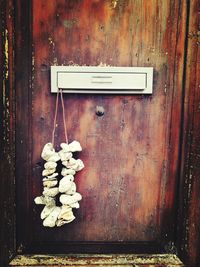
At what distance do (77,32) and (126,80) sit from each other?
0.79 feet

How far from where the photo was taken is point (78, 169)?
1167 millimetres

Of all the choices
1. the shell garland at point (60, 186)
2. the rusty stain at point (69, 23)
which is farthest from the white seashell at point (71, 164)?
the rusty stain at point (69, 23)

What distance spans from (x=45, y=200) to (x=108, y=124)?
347mm

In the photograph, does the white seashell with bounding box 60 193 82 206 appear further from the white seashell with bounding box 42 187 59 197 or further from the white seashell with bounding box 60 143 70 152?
the white seashell with bounding box 60 143 70 152

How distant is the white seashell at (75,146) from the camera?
45.9 inches

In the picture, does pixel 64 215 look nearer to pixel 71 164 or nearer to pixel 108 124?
pixel 71 164

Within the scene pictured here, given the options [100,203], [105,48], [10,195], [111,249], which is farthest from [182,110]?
[10,195]

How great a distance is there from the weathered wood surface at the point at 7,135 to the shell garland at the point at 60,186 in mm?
117

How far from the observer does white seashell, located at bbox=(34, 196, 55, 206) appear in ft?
3.78

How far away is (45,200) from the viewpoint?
1.16 metres

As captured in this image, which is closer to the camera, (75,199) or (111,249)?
(75,199)

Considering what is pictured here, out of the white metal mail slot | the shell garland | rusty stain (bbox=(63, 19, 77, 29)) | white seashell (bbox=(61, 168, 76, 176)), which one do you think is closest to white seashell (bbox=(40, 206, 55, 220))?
the shell garland

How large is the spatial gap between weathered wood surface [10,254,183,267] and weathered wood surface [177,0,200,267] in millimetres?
80

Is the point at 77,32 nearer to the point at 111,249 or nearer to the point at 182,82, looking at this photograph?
the point at 182,82
